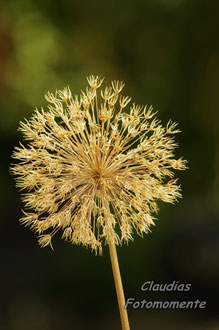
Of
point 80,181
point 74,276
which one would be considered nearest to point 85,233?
point 80,181

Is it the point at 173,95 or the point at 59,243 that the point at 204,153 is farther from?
the point at 59,243

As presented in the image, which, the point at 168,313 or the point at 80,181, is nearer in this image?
the point at 80,181

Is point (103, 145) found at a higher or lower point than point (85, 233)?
higher

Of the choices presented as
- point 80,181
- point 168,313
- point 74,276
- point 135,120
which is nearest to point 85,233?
point 80,181

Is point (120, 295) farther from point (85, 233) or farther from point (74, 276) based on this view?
point (74, 276)

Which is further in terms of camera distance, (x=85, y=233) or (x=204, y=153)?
(x=204, y=153)
